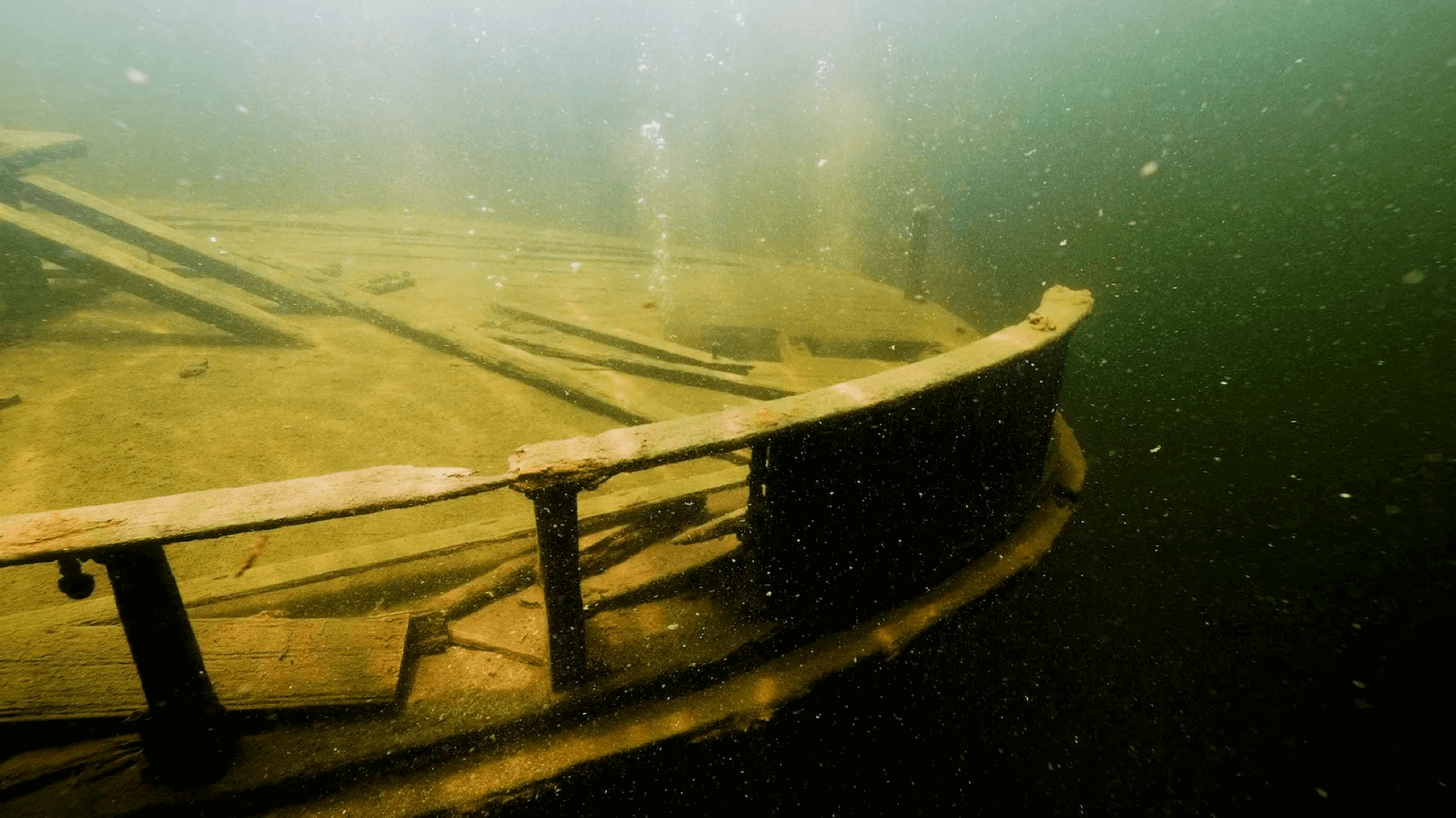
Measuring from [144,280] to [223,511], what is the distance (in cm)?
571

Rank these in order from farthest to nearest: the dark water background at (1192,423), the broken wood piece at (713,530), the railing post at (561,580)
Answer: the dark water background at (1192,423) → the broken wood piece at (713,530) → the railing post at (561,580)

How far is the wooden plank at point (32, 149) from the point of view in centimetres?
533

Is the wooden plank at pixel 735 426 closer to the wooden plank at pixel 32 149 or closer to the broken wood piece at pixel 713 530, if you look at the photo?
the broken wood piece at pixel 713 530

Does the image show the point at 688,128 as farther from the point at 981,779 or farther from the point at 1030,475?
the point at 981,779

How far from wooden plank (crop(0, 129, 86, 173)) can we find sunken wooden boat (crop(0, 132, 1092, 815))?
1458 millimetres

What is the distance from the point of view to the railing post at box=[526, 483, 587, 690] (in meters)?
1.51

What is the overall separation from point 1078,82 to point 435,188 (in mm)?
17534

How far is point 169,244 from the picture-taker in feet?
18.8

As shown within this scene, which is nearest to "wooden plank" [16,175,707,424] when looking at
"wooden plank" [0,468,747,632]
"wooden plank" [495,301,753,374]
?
"wooden plank" [495,301,753,374]

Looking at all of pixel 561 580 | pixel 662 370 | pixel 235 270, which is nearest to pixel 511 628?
pixel 561 580

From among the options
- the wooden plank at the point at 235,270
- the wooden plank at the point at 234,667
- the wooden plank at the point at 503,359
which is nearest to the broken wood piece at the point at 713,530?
the wooden plank at the point at 234,667

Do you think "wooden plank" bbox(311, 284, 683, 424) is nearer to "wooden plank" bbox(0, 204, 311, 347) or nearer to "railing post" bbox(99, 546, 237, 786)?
"wooden plank" bbox(0, 204, 311, 347)

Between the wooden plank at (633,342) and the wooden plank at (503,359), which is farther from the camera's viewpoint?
the wooden plank at (633,342)

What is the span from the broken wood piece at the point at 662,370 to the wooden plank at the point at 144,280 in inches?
75.1
